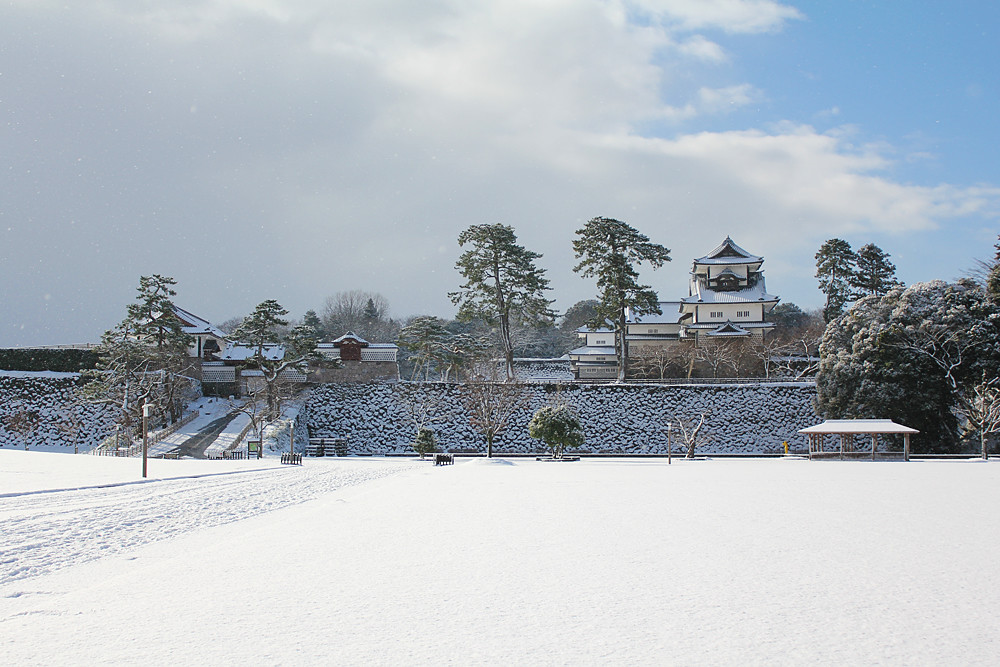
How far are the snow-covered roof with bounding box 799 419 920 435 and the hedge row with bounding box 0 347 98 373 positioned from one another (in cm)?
3413

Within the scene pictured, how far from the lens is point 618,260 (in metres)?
38.5

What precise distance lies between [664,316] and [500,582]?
46.5m

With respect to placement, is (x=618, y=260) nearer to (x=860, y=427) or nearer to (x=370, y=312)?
(x=860, y=427)

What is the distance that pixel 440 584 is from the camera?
5133 mm


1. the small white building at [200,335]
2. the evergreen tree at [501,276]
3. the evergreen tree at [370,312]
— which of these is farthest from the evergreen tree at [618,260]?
the evergreen tree at [370,312]

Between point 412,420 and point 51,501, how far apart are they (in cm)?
2451

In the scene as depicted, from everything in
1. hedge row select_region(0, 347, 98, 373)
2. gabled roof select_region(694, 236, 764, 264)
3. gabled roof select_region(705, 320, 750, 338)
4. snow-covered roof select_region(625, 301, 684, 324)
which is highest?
gabled roof select_region(694, 236, 764, 264)

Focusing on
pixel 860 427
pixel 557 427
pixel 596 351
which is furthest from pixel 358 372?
pixel 860 427

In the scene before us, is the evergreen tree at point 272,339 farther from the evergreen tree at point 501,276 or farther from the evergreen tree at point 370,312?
the evergreen tree at point 370,312

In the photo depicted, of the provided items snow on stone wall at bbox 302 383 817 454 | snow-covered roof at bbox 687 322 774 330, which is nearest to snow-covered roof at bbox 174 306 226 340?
snow on stone wall at bbox 302 383 817 454

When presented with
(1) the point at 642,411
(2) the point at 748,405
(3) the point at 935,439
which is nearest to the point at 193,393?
(1) the point at 642,411

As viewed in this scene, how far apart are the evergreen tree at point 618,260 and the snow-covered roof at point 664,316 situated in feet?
29.5

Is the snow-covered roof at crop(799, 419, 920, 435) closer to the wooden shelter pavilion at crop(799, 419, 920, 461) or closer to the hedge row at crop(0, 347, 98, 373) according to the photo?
the wooden shelter pavilion at crop(799, 419, 920, 461)

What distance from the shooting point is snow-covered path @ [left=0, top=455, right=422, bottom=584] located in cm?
662
